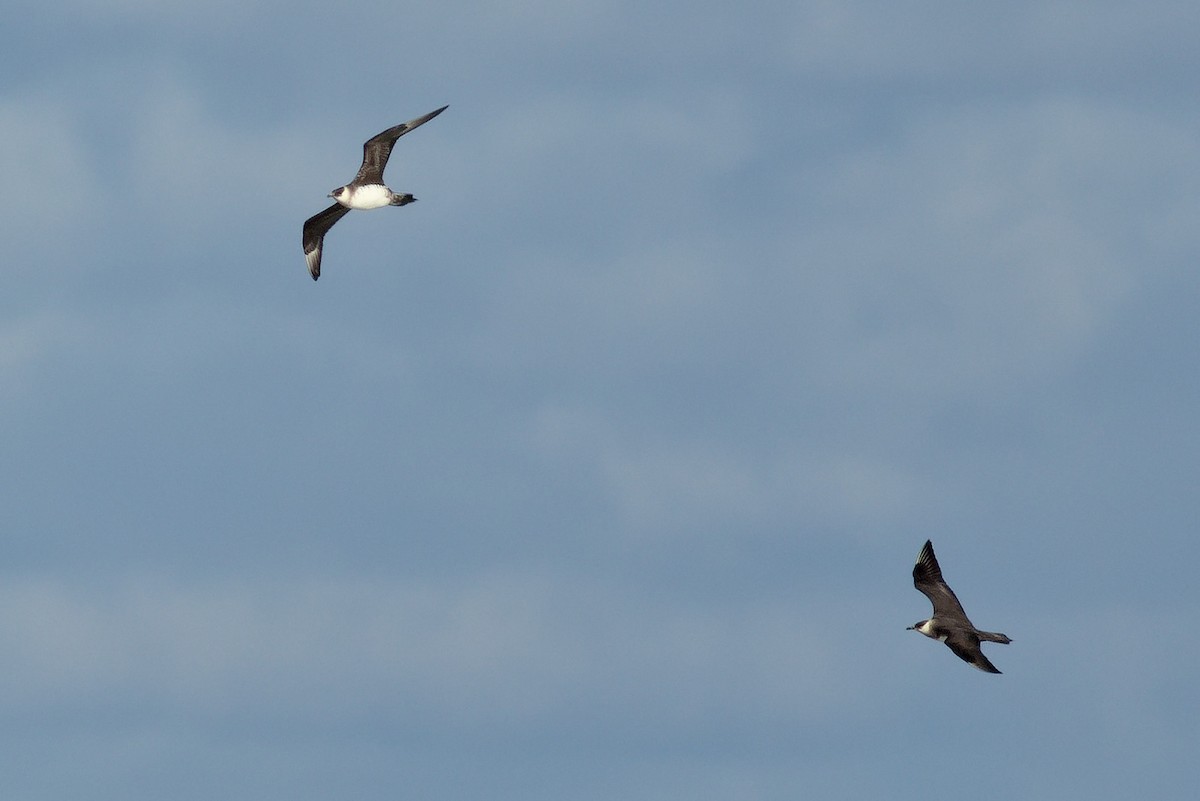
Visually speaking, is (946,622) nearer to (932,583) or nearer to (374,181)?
(932,583)

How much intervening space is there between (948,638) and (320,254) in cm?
1985

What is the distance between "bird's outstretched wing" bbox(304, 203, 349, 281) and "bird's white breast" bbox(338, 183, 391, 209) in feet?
10.6

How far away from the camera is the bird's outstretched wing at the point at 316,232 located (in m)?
50.2

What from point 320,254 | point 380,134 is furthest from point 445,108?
point 320,254

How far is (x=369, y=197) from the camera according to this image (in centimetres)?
4631

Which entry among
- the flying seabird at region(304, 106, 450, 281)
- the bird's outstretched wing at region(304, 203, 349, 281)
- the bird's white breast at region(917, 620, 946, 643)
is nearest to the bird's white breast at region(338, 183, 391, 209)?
the flying seabird at region(304, 106, 450, 281)

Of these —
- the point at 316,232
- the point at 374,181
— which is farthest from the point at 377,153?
the point at 316,232

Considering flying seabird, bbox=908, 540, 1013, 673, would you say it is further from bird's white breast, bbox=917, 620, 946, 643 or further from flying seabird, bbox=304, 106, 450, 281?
flying seabird, bbox=304, 106, 450, 281

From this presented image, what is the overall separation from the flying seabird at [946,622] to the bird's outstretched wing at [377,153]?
635 inches

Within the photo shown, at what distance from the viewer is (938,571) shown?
1810 inches

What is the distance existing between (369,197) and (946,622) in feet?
57.1

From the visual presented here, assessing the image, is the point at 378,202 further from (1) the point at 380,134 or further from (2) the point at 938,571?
Result: (2) the point at 938,571

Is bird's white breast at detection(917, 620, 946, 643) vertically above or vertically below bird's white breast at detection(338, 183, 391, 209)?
below

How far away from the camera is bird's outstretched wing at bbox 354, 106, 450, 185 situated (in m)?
45.1
